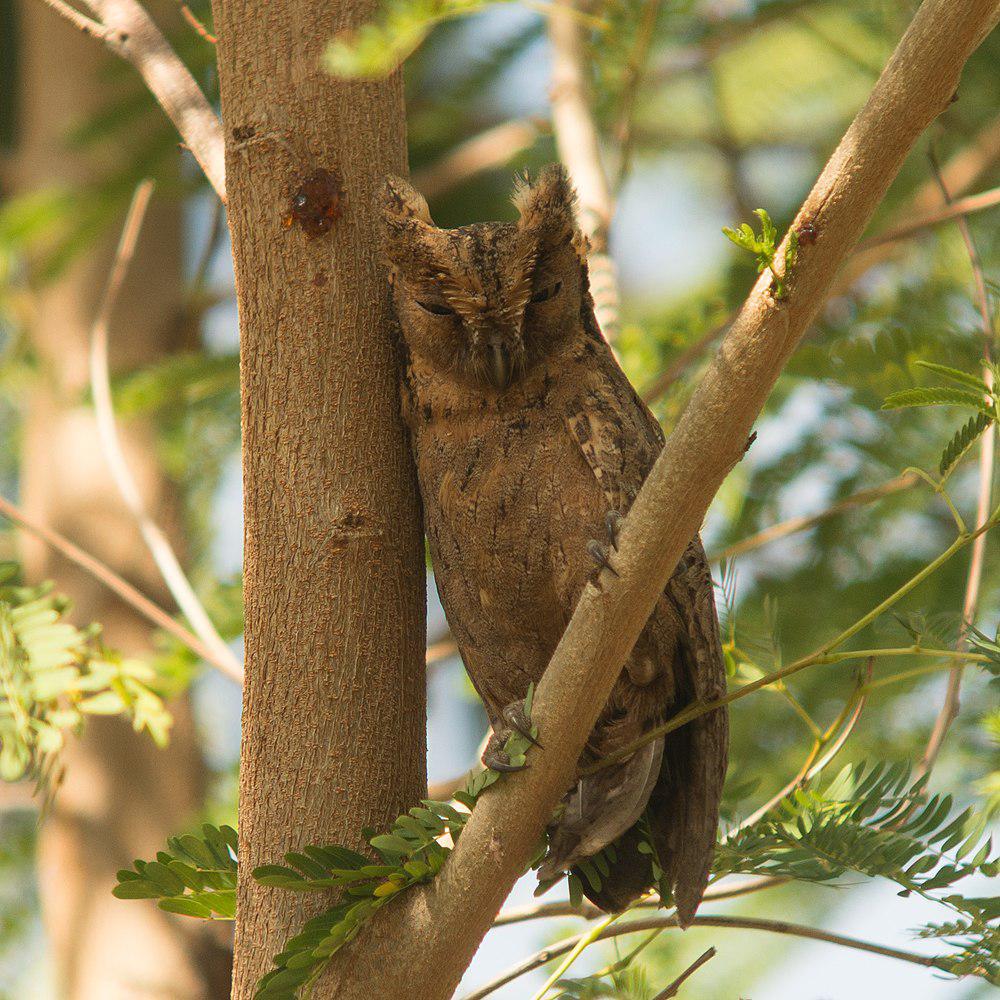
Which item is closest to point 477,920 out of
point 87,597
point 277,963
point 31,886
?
point 277,963

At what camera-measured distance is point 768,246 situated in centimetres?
111

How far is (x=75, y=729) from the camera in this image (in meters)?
1.84

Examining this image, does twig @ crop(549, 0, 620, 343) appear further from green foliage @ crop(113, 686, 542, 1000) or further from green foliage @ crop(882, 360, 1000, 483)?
green foliage @ crop(113, 686, 542, 1000)

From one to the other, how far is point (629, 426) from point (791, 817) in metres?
0.59

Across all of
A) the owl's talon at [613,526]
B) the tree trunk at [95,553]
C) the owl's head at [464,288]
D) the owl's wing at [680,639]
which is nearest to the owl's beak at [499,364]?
the owl's head at [464,288]

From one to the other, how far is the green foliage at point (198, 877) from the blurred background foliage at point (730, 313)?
0.78m

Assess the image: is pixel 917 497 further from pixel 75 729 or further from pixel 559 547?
pixel 75 729

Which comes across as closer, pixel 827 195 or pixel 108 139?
pixel 827 195

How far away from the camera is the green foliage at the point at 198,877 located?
148cm

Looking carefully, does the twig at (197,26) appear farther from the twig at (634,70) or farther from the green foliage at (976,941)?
the green foliage at (976,941)

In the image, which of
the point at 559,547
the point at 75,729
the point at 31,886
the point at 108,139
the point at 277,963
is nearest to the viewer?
the point at 277,963

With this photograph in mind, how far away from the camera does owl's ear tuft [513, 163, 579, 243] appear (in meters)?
1.79

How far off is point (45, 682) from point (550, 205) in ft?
3.43

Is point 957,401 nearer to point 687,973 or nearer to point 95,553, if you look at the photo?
point 687,973
